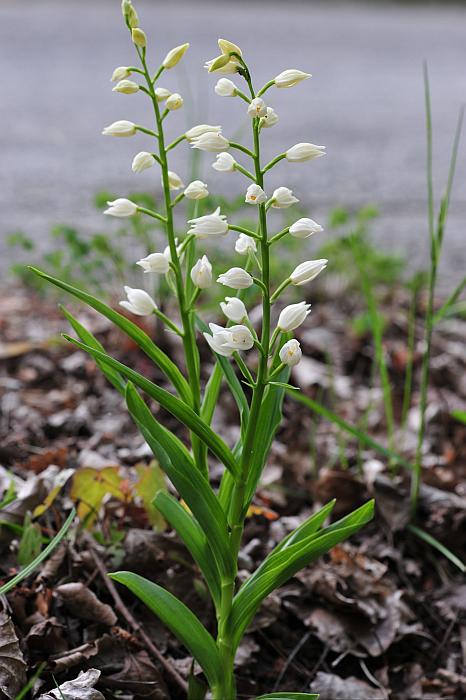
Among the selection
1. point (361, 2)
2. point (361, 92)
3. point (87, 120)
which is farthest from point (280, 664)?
point (361, 2)

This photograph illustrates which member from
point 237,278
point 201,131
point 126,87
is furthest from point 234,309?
point 126,87

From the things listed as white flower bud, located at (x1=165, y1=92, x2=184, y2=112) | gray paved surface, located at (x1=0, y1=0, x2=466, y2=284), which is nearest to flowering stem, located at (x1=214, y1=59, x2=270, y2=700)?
white flower bud, located at (x1=165, y1=92, x2=184, y2=112)

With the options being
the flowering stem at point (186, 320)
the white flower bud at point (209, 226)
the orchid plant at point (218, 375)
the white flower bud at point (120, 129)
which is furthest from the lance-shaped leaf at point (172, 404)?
the white flower bud at point (120, 129)

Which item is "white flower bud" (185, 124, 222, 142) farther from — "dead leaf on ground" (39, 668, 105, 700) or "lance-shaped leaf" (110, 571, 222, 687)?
"dead leaf on ground" (39, 668, 105, 700)

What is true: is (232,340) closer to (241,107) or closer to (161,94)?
(161,94)

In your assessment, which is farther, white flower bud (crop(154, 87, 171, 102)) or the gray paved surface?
the gray paved surface

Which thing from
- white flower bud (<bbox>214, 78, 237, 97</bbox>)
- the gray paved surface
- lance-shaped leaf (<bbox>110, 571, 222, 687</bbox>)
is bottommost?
the gray paved surface

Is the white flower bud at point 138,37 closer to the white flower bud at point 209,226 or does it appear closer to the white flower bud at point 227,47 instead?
the white flower bud at point 227,47
